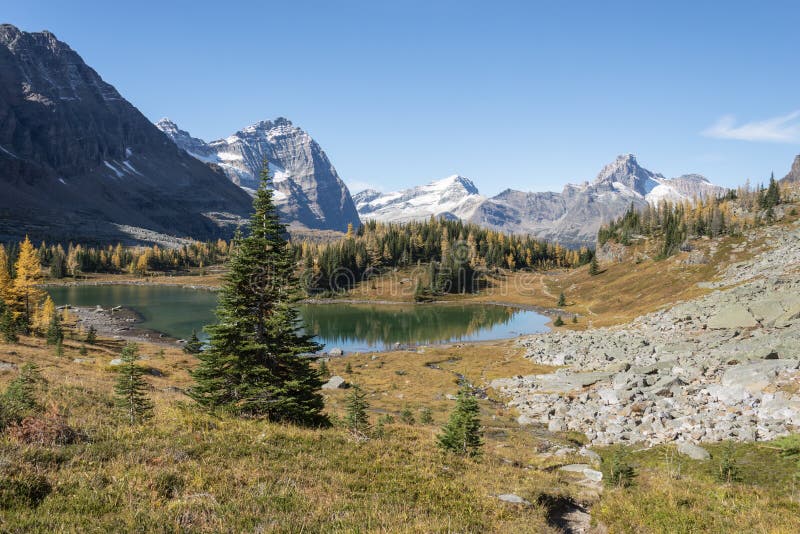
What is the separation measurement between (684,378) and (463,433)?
28.7 m

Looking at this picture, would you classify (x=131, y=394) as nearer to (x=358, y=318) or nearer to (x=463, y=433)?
(x=463, y=433)

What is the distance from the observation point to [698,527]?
422 inches

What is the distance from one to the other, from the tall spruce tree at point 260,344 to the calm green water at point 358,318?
2543 inches

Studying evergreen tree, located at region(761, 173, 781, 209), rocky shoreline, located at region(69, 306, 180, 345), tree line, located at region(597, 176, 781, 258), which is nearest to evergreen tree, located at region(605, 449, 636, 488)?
rocky shoreline, located at region(69, 306, 180, 345)

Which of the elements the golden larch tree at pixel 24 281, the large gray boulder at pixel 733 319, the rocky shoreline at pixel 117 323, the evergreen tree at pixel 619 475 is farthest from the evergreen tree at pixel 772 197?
the golden larch tree at pixel 24 281

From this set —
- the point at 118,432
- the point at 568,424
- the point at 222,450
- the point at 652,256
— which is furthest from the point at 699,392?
the point at 652,256

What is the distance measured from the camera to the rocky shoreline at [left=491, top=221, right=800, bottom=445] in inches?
1089

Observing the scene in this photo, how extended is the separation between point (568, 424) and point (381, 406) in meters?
21.2

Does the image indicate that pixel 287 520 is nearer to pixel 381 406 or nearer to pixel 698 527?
pixel 698 527

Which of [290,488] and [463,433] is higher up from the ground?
[290,488]

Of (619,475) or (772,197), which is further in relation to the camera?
(772,197)

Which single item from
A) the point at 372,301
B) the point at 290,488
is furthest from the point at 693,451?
the point at 372,301

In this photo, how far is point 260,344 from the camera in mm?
20031

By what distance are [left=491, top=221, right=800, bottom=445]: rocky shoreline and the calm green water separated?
39697mm
